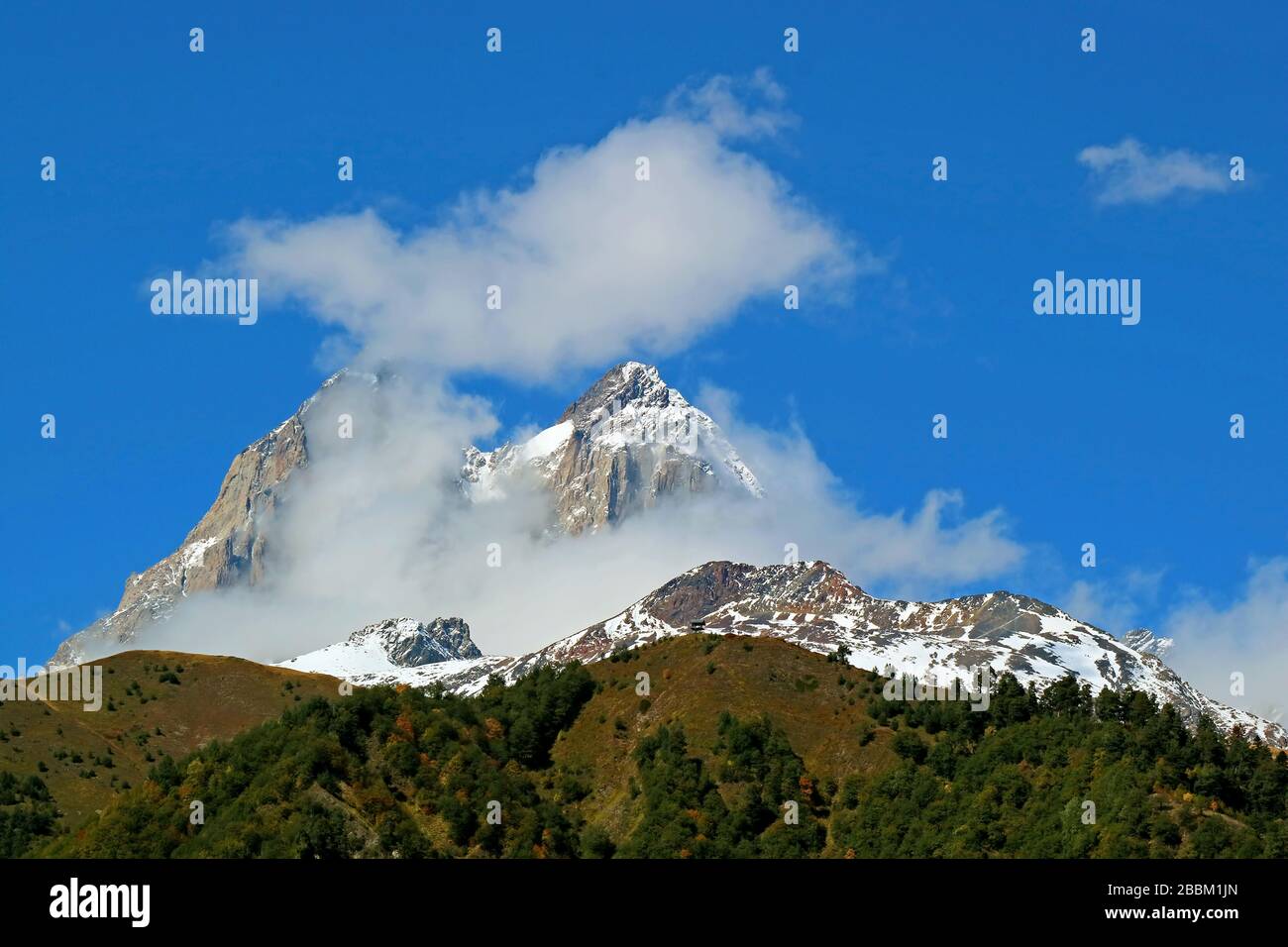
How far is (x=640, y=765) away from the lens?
575 ft

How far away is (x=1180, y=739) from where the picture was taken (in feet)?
545

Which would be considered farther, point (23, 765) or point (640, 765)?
point (23, 765)

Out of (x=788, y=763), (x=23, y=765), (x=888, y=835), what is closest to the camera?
(x=888, y=835)
